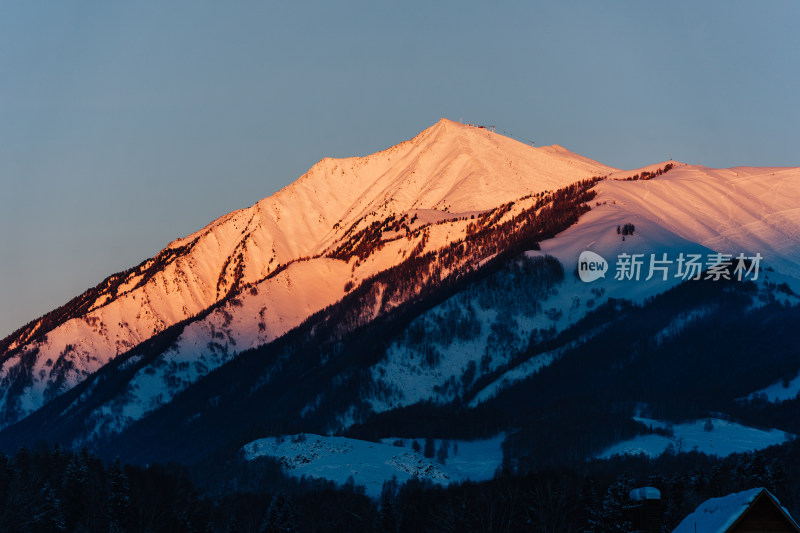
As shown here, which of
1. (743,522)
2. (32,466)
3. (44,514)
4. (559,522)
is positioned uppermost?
(32,466)

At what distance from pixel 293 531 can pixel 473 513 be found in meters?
19.7

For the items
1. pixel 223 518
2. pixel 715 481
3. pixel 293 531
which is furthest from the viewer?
pixel 223 518

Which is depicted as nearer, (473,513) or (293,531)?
(293,531)

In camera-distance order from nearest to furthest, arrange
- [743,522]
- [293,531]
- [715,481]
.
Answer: [743,522] < [293,531] < [715,481]

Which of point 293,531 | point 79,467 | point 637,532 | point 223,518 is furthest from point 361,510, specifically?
point 637,532

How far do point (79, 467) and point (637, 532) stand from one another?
111 m

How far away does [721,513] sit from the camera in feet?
218

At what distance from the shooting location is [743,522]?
6569cm

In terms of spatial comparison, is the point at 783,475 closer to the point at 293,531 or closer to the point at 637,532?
the point at 293,531

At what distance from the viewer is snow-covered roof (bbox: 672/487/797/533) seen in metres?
64.5

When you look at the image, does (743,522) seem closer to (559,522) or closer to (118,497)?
(559,522)

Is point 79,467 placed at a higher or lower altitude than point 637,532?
higher

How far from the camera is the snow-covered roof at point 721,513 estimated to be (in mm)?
64500

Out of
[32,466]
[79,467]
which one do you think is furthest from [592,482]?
[32,466]
